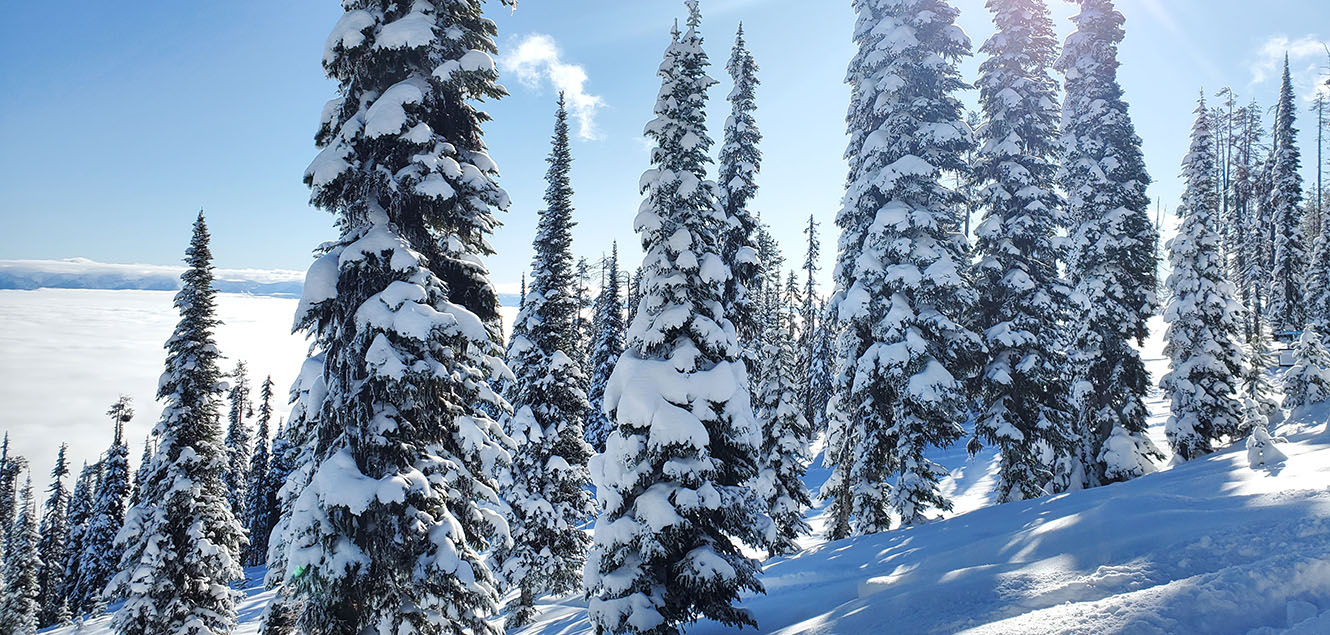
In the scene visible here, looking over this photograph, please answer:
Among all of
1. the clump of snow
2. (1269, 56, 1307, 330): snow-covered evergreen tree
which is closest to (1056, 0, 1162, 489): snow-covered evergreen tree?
the clump of snow

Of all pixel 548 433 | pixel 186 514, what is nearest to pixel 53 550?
pixel 186 514

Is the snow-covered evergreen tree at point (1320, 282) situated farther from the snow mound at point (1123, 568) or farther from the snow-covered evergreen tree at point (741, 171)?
the snow-covered evergreen tree at point (741, 171)

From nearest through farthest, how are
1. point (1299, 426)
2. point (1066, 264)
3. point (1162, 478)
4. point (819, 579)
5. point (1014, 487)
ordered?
point (1162, 478) < point (819, 579) < point (1299, 426) < point (1014, 487) < point (1066, 264)

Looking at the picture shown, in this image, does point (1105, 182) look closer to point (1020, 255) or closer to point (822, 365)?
point (1020, 255)

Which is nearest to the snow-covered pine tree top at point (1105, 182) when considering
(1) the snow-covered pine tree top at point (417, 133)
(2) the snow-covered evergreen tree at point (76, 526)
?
(1) the snow-covered pine tree top at point (417, 133)

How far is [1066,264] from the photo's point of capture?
22.2m

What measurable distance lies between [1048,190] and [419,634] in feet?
70.6

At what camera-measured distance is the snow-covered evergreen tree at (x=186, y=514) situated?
2005 cm

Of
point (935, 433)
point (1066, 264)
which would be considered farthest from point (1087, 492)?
point (1066, 264)

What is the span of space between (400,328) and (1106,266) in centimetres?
2285

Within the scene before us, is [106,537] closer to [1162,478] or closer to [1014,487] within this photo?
[1014,487]

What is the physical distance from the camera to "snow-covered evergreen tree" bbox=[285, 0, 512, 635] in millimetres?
9211

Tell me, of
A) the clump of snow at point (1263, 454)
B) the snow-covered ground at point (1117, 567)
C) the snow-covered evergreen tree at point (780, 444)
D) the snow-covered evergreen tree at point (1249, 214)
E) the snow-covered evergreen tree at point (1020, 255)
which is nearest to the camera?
the snow-covered ground at point (1117, 567)

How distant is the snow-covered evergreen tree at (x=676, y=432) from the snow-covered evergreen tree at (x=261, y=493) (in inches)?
2558
